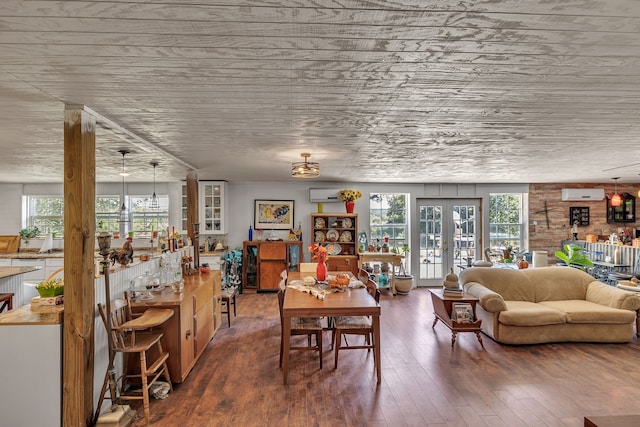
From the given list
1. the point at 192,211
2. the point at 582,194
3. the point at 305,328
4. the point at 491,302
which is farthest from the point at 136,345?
the point at 582,194

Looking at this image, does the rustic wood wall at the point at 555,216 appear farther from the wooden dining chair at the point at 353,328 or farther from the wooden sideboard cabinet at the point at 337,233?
the wooden dining chair at the point at 353,328

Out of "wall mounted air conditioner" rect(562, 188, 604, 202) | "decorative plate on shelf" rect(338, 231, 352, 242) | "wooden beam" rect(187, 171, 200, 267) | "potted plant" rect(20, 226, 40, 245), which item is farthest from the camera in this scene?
"wall mounted air conditioner" rect(562, 188, 604, 202)

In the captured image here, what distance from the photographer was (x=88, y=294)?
2.43 metres

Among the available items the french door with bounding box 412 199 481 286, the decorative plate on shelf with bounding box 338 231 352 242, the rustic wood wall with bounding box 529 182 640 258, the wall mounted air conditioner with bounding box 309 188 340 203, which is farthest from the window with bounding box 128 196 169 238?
the rustic wood wall with bounding box 529 182 640 258

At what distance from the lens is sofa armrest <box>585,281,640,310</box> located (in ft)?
13.9

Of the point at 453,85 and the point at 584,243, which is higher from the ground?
the point at 453,85

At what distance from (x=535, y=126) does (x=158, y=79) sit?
118 inches

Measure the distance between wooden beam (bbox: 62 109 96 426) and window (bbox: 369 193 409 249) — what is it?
6.17 meters

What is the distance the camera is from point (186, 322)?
330cm

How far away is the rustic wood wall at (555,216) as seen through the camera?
778cm

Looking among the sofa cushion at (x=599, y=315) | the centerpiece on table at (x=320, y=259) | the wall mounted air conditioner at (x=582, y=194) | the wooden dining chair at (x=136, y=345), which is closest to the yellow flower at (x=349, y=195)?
the centerpiece on table at (x=320, y=259)

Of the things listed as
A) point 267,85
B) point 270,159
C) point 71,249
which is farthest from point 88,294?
point 270,159

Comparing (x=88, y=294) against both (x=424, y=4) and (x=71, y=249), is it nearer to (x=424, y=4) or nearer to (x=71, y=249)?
(x=71, y=249)

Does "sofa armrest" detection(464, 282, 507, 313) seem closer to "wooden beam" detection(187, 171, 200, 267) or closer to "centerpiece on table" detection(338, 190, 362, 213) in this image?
"centerpiece on table" detection(338, 190, 362, 213)
